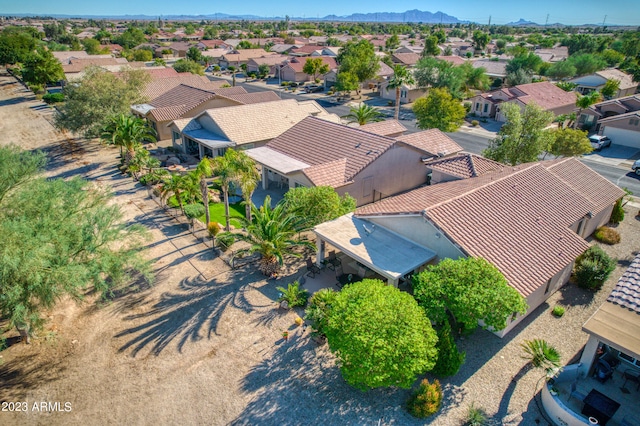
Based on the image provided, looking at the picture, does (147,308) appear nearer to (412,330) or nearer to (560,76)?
(412,330)

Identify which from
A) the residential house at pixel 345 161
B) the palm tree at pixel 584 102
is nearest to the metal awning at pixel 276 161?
the residential house at pixel 345 161

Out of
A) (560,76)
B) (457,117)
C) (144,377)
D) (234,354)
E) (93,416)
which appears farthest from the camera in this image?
(560,76)

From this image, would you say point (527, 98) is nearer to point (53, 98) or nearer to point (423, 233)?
point (423, 233)

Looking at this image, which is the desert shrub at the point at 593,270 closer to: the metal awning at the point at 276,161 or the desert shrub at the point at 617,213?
the desert shrub at the point at 617,213

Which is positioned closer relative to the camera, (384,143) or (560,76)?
(384,143)

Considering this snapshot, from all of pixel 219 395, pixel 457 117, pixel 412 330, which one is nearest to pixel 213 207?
pixel 219 395

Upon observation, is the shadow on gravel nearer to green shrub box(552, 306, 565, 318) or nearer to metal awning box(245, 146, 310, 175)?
metal awning box(245, 146, 310, 175)

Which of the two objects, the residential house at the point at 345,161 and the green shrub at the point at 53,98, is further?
the green shrub at the point at 53,98
